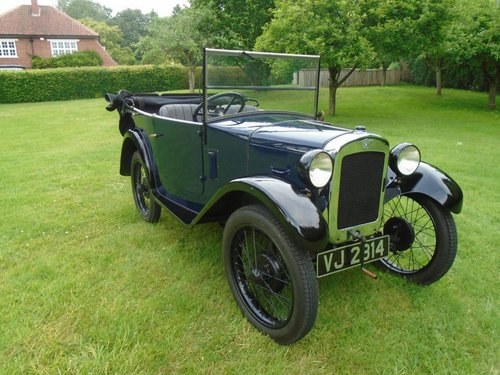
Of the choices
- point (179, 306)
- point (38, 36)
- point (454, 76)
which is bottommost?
point (179, 306)

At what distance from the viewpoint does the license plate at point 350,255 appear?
2.18 metres

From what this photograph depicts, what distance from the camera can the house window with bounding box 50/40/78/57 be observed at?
3048 centimetres

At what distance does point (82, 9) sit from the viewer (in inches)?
2502

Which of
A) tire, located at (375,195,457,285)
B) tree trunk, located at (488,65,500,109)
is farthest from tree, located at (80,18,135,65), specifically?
tire, located at (375,195,457,285)

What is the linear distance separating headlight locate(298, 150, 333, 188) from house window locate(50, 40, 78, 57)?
110ft

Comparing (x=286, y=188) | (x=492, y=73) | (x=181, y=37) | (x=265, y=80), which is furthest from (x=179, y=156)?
(x=181, y=37)

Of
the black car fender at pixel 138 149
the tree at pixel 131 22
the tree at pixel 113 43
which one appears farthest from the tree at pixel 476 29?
the tree at pixel 131 22

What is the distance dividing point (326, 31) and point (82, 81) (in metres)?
16.3

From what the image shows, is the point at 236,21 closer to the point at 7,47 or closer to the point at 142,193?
the point at 142,193

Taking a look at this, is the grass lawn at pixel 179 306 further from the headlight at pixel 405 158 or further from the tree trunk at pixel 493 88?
the tree trunk at pixel 493 88

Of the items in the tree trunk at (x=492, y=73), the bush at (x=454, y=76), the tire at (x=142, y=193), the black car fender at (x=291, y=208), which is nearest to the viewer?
the black car fender at (x=291, y=208)

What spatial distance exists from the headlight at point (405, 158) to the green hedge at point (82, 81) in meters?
22.3

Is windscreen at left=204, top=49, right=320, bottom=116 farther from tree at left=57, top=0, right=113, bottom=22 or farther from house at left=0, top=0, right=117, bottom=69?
tree at left=57, top=0, right=113, bottom=22

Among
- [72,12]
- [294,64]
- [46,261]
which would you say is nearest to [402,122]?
[294,64]
